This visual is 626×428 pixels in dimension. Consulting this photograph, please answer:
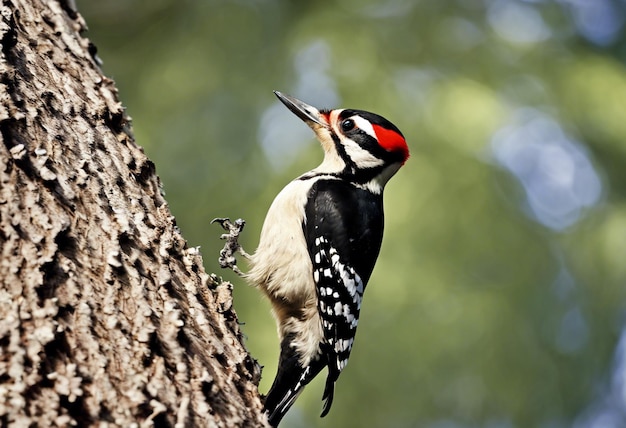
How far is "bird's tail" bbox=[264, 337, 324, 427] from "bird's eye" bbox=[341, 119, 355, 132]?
1126mm

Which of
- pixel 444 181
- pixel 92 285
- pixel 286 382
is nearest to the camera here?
pixel 92 285

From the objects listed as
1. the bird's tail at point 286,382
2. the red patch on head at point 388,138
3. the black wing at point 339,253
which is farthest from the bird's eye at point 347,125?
the bird's tail at point 286,382

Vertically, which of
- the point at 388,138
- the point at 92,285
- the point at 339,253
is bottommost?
the point at 339,253

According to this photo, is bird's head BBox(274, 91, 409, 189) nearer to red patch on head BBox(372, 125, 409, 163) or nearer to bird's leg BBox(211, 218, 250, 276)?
red patch on head BBox(372, 125, 409, 163)

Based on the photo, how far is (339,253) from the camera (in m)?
3.51

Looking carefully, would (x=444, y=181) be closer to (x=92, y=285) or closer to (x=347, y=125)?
(x=347, y=125)

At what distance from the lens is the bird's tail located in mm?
3020

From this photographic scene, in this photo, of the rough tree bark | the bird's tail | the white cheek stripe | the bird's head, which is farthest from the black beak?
the rough tree bark

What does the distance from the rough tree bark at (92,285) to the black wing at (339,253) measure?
1.15 metres

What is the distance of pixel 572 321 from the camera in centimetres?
587

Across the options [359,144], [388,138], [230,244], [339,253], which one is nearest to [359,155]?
[359,144]

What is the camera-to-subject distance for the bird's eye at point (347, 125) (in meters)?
3.85

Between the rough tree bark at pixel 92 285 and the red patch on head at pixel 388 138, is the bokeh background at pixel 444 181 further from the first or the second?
the rough tree bark at pixel 92 285

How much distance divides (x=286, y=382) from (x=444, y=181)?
8.38ft
